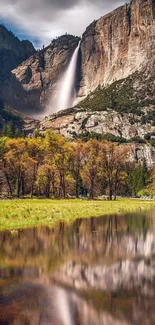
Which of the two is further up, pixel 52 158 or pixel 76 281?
pixel 52 158

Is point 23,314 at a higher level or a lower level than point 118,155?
lower

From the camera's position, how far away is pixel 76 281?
38.3 feet

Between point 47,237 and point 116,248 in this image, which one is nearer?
point 116,248

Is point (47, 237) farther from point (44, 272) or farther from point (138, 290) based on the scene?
point (138, 290)

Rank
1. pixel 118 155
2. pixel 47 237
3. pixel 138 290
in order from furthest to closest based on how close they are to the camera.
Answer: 1. pixel 118 155
2. pixel 47 237
3. pixel 138 290

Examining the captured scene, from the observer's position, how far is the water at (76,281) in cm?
858

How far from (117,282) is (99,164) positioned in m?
69.5

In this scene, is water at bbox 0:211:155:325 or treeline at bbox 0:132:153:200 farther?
treeline at bbox 0:132:153:200

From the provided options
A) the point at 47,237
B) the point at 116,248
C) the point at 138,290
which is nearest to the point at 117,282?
the point at 138,290

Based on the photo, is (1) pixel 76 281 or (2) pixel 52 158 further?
(2) pixel 52 158

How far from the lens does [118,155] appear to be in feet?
263

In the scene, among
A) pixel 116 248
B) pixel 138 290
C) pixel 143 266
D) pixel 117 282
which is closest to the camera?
pixel 138 290

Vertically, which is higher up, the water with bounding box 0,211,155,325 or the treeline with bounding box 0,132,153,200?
the treeline with bounding box 0,132,153,200

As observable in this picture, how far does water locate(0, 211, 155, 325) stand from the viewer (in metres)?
8.58
